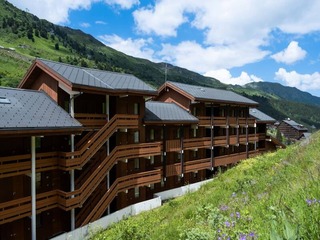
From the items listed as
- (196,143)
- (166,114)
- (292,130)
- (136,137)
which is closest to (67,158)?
(136,137)

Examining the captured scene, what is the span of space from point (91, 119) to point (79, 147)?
220 cm

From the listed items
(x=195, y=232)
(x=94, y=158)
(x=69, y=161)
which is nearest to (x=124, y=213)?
(x=94, y=158)

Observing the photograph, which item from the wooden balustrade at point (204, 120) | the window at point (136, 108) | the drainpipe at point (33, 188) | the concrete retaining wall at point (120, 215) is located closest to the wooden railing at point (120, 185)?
the concrete retaining wall at point (120, 215)

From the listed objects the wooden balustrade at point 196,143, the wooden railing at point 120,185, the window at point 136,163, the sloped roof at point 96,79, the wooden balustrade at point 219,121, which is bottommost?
the wooden railing at point 120,185

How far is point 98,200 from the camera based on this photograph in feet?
74.1

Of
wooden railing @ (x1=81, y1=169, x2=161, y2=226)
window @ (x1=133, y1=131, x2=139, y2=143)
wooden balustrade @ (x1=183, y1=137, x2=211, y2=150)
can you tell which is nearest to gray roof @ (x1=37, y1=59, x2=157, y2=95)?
window @ (x1=133, y1=131, x2=139, y2=143)

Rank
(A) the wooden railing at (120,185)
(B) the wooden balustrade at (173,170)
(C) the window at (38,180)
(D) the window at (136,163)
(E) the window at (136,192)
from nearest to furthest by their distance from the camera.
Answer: (C) the window at (38,180), (A) the wooden railing at (120,185), (D) the window at (136,163), (E) the window at (136,192), (B) the wooden balustrade at (173,170)

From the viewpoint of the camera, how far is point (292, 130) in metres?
87.7

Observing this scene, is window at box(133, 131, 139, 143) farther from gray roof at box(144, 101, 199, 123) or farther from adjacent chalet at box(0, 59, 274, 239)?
gray roof at box(144, 101, 199, 123)

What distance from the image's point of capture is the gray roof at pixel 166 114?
2811 cm

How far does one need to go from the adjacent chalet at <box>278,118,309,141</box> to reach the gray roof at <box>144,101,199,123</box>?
6394 centimetres

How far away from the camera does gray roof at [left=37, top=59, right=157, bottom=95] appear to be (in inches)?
807

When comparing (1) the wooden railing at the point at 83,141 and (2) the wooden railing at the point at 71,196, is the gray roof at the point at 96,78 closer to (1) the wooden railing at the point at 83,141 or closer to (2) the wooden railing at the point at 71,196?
(1) the wooden railing at the point at 83,141

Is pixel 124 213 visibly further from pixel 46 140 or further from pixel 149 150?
pixel 46 140
